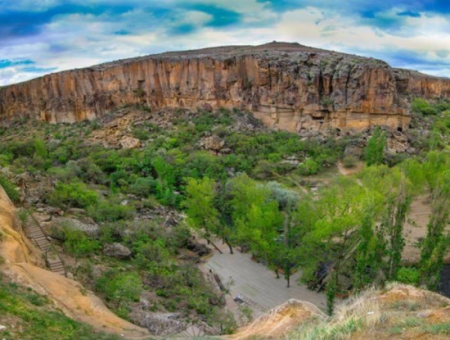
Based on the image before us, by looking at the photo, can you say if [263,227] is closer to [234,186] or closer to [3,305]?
[234,186]

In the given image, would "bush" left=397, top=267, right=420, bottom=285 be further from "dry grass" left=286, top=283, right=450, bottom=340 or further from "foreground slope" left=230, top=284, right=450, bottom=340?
"dry grass" left=286, top=283, right=450, bottom=340

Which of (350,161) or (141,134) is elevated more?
(141,134)

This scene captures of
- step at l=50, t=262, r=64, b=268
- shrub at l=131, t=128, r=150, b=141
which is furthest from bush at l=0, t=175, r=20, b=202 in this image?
shrub at l=131, t=128, r=150, b=141

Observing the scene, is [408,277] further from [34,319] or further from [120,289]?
[34,319]

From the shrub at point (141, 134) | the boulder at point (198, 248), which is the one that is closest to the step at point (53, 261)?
the boulder at point (198, 248)

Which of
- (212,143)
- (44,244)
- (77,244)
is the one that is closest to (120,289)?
(77,244)

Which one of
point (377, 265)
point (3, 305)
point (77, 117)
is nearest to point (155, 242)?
point (377, 265)
